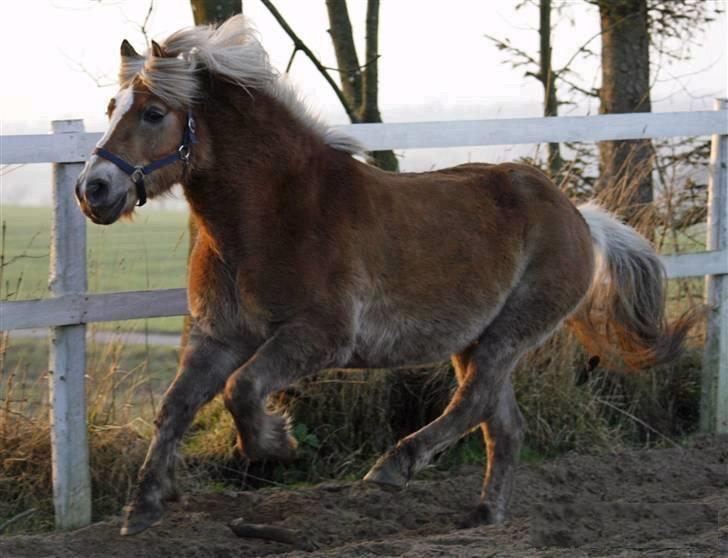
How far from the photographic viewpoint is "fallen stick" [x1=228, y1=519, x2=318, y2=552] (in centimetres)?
491

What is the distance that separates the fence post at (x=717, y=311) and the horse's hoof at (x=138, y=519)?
14.1ft

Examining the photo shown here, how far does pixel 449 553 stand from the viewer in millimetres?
4531

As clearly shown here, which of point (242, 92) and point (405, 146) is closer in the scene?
point (242, 92)

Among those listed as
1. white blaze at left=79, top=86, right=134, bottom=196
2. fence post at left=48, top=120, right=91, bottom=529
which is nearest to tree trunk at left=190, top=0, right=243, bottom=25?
fence post at left=48, top=120, right=91, bottom=529

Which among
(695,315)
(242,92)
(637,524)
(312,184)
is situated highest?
(242,92)

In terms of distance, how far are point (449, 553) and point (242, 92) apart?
214 cm

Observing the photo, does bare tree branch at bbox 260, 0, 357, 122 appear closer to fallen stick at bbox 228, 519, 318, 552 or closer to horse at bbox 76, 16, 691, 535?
horse at bbox 76, 16, 691, 535

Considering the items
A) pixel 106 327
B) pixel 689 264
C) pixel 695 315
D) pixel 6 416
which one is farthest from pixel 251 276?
pixel 689 264

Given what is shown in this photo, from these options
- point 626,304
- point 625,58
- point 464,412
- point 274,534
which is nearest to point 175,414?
point 274,534

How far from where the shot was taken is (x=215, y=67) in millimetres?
4812

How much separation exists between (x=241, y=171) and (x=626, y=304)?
2556mm

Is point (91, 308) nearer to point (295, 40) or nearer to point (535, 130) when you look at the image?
point (295, 40)

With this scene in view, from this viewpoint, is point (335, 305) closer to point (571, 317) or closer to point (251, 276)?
point (251, 276)

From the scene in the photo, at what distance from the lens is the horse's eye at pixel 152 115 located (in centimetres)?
462
